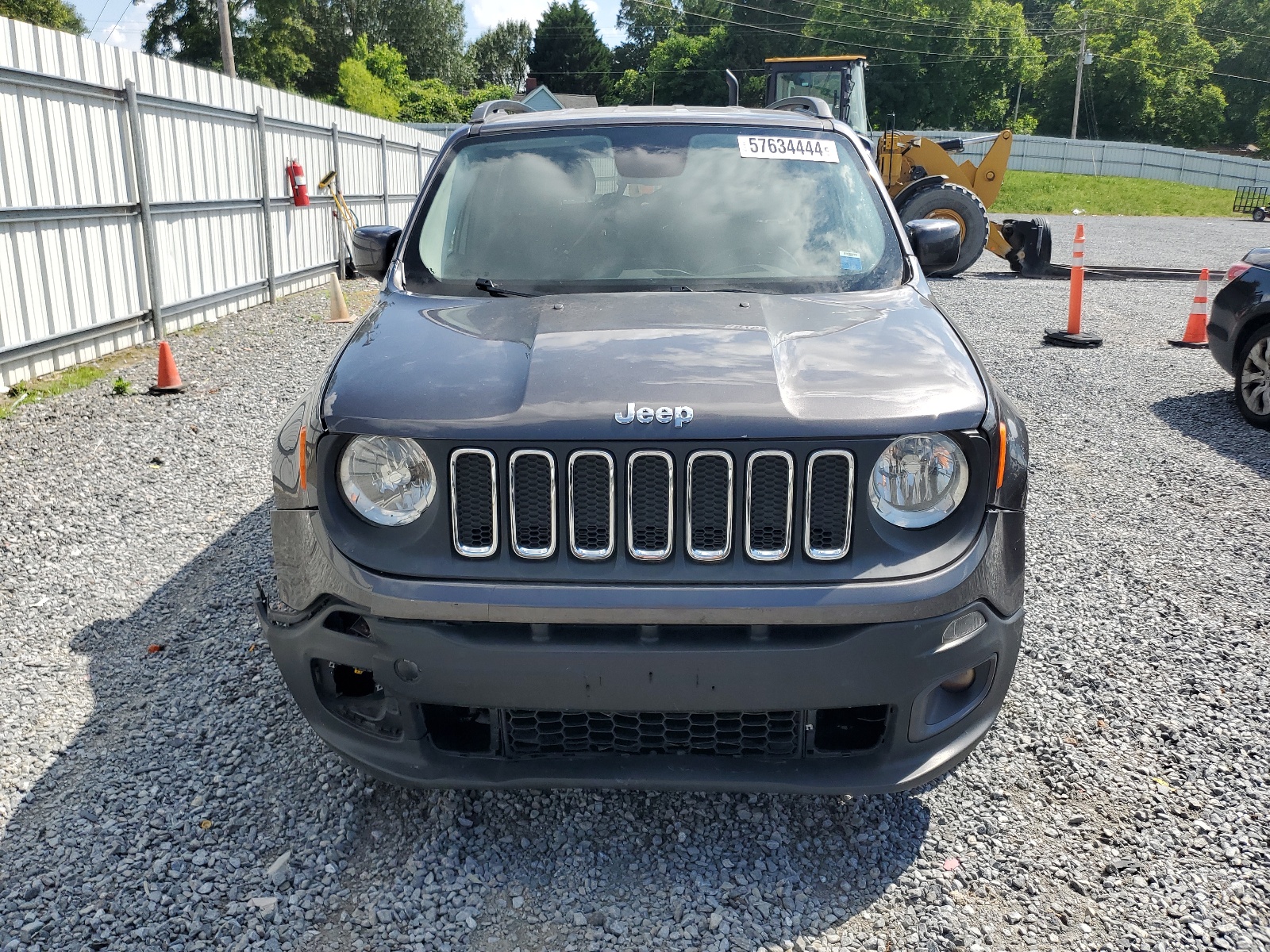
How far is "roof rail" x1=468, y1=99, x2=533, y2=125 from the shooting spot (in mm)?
4184

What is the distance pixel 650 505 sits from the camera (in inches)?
91.8

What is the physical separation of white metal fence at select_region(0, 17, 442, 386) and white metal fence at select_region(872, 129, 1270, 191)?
46738mm

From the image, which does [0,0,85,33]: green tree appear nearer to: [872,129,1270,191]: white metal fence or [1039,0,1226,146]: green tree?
[872,129,1270,191]: white metal fence

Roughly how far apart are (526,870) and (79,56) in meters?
8.63

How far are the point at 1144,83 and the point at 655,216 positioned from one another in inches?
3309

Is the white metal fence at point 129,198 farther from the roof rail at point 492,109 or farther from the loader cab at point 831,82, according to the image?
the loader cab at point 831,82

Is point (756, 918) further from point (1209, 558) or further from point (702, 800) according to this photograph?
point (1209, 558)

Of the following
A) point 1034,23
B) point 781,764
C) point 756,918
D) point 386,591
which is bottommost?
point 756,918

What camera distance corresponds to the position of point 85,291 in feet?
28.3

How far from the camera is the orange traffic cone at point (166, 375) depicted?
7.92 metres

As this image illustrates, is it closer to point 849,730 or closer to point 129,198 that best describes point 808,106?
point 849,730

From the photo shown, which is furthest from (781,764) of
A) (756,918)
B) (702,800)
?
(702,800)

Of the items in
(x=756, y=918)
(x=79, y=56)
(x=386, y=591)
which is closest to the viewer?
(x=386, y=591)

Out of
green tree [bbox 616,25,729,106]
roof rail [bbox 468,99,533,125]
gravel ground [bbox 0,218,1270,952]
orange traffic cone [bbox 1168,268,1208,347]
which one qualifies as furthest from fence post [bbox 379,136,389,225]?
green tree [bbox 616,25,729,106]
